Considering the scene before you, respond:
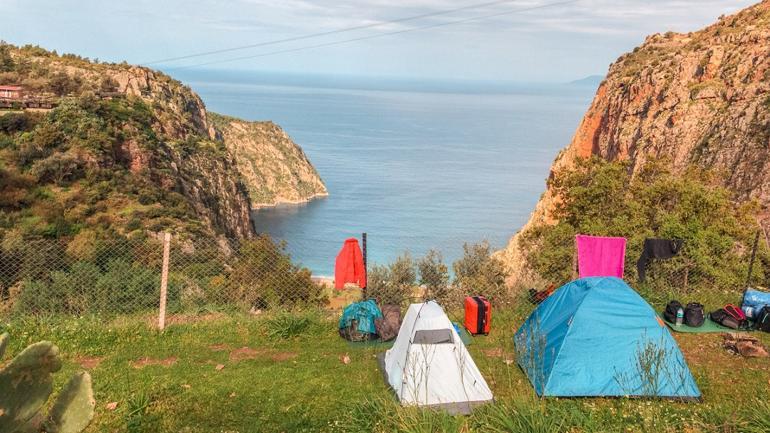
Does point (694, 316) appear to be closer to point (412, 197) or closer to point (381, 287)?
point (381, 287)

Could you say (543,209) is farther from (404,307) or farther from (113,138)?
(404,307)

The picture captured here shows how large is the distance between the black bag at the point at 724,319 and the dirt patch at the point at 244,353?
849 centimetres

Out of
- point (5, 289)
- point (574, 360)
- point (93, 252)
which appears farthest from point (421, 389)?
point (5, 289)

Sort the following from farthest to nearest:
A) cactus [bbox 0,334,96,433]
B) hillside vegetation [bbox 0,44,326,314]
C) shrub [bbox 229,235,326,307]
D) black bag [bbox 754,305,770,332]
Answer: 1. shrub [bbox 229,235,326,307]
2. hillside vegetation [bbox 0,44,326,314]
3. black bag [bbox 754,305,770,332]
4. cactus [bbox 0,334,96,433]

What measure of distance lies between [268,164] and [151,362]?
103974mm

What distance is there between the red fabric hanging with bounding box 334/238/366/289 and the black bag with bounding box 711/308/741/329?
6.77 m

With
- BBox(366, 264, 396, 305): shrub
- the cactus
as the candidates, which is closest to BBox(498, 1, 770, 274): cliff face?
BBox(366, 264, 396, 305): shrub

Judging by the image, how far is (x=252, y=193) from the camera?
10706 cm

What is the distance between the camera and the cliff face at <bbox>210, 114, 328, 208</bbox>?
10594 cm

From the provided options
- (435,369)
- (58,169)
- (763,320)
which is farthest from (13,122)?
(763,320)

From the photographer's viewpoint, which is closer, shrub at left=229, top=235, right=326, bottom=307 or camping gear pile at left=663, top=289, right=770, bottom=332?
camping gear pile at left=663, top=289, right=770, bottom=332

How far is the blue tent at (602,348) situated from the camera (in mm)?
8281

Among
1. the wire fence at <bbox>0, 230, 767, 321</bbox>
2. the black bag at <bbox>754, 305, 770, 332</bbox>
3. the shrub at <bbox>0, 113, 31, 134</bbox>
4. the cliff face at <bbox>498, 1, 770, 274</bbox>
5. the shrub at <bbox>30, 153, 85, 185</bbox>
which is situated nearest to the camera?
the black bag at <bbox>754, 305, 770, 332</bbox>

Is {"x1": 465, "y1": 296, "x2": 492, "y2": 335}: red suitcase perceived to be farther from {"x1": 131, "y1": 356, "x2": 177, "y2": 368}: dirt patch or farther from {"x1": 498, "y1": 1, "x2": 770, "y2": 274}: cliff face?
{"x1": 498, "y1": 1, "x2": 770, "y2": 274}: cliff face
